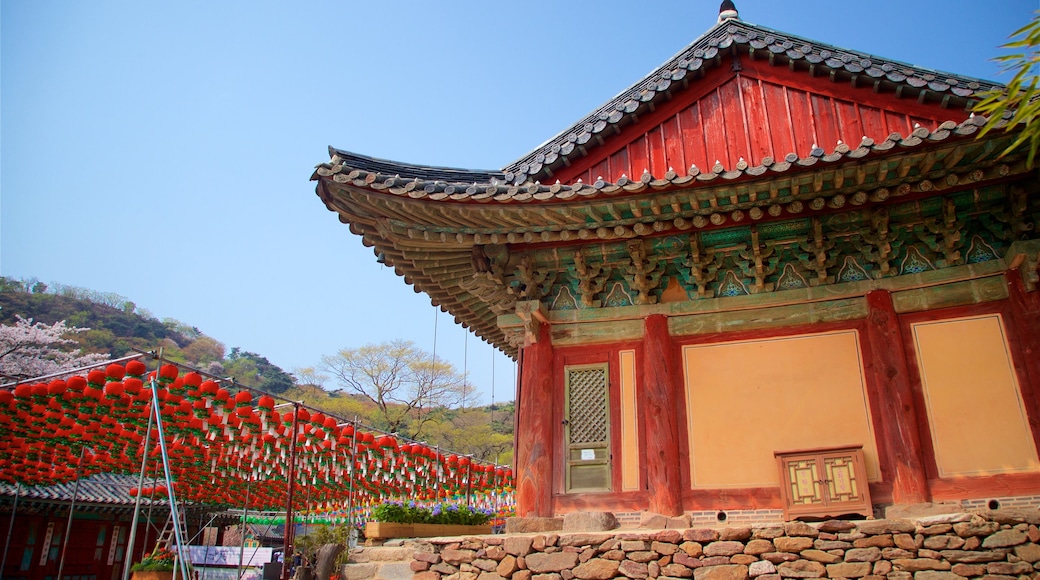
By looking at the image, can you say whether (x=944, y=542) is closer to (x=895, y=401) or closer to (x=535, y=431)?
(x=895, y=401)

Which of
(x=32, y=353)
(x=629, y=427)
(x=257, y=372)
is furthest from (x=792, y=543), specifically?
(x=257, y=372)

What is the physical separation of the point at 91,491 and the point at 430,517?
16829mm

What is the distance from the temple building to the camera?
717 cm

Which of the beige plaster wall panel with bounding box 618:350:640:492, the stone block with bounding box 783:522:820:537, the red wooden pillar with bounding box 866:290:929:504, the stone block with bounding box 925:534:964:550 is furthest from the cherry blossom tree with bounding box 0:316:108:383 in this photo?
the stone block with bounding box 925:534:964:550

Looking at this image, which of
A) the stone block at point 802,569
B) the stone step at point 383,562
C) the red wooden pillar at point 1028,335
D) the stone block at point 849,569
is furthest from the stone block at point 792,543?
the stone step at point 383,562

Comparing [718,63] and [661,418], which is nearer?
[661,418]

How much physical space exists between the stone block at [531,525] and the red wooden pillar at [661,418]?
3.79 ft

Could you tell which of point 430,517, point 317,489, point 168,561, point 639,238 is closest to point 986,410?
point 639,238

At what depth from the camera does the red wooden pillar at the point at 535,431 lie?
320 inches

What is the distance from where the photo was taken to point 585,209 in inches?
298

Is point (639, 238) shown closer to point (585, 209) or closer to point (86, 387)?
point (585, 209)

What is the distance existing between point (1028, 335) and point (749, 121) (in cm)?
413

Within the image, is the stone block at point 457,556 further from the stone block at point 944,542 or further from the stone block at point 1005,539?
the stone block at point 1005,539

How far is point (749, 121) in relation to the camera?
924 cm
